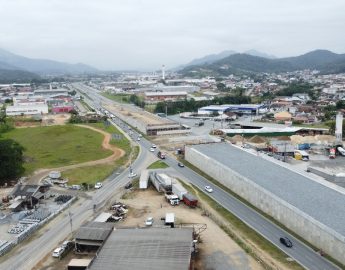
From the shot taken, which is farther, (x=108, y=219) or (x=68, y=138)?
(x=68, y=138)

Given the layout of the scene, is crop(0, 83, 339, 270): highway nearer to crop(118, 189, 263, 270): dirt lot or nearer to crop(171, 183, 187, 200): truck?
crop(171, 183, 187, 200): truck

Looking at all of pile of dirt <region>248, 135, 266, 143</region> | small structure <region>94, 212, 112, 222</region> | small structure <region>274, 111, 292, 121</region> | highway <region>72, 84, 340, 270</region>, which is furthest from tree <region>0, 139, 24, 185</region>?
small structure <region>274, 111, 292, 121</region>

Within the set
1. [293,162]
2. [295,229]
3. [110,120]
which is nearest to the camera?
[295,229]

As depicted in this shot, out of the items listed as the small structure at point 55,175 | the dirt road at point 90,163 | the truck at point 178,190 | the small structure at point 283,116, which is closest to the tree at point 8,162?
the dirt road at point 90,163

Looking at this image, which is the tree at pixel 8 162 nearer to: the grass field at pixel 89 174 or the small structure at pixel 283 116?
the grass field at pixel 89 174

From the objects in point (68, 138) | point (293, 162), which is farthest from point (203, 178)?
point (68, 138)

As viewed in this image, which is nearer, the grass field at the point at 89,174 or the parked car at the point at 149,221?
the parked car at the point at 149,221

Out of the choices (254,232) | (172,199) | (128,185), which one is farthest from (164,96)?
(254,232)

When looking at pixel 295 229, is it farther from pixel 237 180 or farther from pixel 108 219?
pixel 108 219
